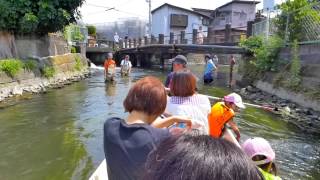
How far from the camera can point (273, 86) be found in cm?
1492

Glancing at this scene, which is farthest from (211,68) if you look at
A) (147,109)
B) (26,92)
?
(147,109)

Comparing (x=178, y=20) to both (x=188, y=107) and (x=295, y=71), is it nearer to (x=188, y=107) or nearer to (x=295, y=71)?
(x=295, y=71)

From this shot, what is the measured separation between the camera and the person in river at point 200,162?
47.2 inches

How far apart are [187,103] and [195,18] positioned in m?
50.8

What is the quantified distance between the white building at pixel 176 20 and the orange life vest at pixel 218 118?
4703 centimetres

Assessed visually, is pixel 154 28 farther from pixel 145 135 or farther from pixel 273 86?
pixel 145 135

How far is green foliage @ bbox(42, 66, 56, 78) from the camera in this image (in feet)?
58.3

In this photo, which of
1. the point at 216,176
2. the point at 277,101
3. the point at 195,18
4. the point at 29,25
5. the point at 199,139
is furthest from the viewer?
the point at 195,18

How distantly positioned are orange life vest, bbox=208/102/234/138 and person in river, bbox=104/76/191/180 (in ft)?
6.22

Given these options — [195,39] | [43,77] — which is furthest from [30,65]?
[195,39]

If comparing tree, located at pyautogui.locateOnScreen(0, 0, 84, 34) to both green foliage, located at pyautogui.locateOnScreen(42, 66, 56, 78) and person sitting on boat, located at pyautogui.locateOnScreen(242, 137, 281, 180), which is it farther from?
person sitting on boat, located at pyautogui.locateOnScreen(242, 137, 281, 180)

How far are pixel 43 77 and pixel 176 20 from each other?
3634 centimetres

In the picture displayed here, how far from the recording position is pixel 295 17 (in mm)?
15055

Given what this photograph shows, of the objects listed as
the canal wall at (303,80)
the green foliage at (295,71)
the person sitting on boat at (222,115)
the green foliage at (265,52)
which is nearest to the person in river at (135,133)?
the person sitting on boat at (222,115)
